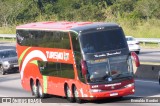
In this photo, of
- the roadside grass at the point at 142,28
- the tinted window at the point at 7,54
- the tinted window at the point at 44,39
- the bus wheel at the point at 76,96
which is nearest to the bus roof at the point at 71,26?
the tinted window at the point at 44,39

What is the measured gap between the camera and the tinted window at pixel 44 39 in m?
22.1

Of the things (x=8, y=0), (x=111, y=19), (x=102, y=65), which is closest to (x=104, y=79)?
(x=102, y=65)

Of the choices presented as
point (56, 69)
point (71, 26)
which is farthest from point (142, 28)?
point (71, 26)

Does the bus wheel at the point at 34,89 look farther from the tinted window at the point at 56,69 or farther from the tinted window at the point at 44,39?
the tinted window at the point at 44,39

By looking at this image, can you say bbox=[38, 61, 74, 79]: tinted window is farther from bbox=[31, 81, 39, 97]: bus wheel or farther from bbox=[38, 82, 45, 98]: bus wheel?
bbox=[31, 81, 39, 97]: bus wheel

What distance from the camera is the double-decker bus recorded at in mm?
20594

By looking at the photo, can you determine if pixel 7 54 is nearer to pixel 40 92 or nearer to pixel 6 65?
pixel 6 65

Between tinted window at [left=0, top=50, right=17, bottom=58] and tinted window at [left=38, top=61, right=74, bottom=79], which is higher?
tinted window at [left=38, top=61, right=74, bottom=79]

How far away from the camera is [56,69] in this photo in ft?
74.7

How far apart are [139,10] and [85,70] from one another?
54.1m

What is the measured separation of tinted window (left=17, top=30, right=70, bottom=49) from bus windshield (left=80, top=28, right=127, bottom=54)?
3.64 ft

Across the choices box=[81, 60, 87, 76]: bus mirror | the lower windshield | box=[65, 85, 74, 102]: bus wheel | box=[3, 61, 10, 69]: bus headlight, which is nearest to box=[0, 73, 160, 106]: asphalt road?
box=[65, 85, 74, 102]: bus wheel

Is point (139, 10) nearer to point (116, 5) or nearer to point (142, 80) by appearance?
point (116, 5)

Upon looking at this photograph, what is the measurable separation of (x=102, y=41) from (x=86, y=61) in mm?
1026
